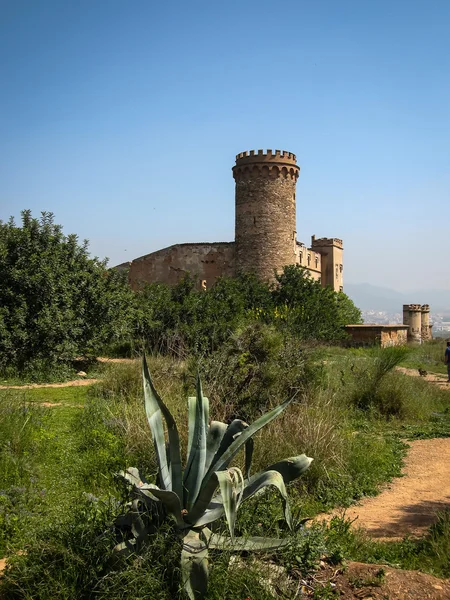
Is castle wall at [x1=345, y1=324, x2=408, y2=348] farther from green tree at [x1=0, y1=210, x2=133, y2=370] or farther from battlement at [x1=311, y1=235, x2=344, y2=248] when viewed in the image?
battlement at [x1=311, y1=235, x2=344, y2=248]

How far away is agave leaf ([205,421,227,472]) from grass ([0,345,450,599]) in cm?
55

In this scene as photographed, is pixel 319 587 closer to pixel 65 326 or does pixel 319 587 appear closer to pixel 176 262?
pixel 65 326

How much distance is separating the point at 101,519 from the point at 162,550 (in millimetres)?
937

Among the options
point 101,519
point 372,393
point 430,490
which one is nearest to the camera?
point 101,519

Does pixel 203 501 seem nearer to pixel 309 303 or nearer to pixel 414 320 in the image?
pixel 309 303

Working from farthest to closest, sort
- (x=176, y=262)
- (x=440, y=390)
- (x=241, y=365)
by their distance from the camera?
(x=176, y=262) → (x=440, y=390) → (x=241, y=365)

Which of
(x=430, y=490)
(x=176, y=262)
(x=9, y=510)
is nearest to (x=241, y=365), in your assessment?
(x=430, y=490)

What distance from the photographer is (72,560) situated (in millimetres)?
3904

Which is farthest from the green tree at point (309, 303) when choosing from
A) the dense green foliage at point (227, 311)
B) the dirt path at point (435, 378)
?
the dirt path at point (435, 378)

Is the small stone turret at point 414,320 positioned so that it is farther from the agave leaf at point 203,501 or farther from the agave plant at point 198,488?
the agave leaf at point 203,501

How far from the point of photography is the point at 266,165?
2853 centimetres

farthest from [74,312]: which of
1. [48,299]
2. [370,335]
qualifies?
[370,335]

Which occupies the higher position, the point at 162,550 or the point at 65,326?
the point at 65,326

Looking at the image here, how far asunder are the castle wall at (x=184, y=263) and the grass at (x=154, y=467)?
57.0 feet
